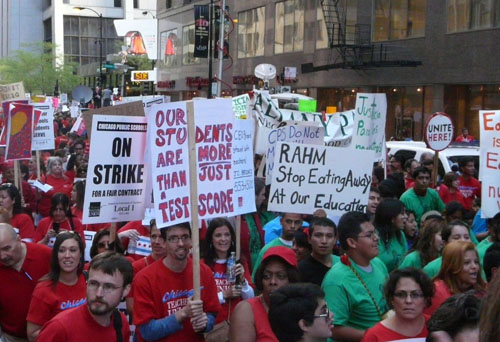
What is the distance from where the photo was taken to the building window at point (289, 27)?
4006 cm

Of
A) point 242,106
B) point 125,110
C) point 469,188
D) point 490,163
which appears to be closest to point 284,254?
point 125,110

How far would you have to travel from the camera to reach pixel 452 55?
29.1 m

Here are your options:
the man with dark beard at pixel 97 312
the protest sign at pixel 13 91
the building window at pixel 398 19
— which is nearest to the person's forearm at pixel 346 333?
the man with dark beard at pixel 97 312

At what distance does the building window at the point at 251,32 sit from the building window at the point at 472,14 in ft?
53.8

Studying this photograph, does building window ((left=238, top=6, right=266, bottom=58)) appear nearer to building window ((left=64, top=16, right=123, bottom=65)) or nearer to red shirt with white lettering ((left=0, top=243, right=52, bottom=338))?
red shirt with white lettering ((left=0, top=243, right=52, bottom=338))

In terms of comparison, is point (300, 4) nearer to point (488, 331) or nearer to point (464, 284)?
point (464, 284)

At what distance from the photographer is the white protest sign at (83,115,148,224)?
664 cm

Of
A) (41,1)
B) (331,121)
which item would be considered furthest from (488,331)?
(41,1)

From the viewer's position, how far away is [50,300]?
17.9ft

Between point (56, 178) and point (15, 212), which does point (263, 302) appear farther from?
point (56, 178)

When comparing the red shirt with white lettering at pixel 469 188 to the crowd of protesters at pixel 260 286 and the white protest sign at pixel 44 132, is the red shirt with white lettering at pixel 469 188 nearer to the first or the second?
the crowd of protesters at pixel 260 286

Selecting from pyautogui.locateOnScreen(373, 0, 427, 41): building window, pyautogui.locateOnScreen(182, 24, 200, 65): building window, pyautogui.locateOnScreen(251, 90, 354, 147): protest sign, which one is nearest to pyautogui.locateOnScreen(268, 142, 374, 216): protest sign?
pyautogui.locateOnScreen(251, 90, 354, 147): protest sign

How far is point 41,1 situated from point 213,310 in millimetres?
111396

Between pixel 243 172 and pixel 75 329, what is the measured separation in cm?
337
